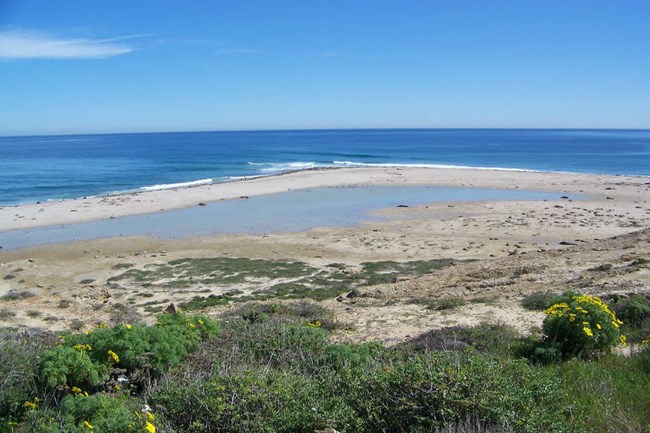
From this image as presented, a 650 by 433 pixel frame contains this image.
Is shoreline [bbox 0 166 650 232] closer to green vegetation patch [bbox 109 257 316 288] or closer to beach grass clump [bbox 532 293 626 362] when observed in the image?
green vegetation patch [bbox 109 257 316 288]

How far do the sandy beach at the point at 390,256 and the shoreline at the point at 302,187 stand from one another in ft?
0.90

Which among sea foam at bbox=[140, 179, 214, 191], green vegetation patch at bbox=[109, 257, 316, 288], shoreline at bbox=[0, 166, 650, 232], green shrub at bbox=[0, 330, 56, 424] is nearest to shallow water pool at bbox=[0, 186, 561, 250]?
shoreline at bbox=[0, 166, 650, 232]

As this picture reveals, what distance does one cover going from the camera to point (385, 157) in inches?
3386

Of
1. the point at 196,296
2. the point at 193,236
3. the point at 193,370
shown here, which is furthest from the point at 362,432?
the point at 193,236

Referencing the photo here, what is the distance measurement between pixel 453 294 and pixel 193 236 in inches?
628

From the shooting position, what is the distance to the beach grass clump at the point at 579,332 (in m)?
7.88

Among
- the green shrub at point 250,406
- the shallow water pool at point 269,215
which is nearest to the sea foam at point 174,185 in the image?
the shallow water pool at point 269,215

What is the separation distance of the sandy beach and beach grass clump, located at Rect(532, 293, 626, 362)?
2.55 metres

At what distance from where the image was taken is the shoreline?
113 feet

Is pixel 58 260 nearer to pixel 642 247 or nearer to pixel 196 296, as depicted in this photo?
pixel 196 296

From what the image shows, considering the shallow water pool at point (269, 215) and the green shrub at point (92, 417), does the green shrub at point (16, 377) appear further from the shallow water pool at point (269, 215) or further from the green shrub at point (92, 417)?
the shallow water pool at point (269, 215)

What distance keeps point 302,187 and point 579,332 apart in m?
40.5

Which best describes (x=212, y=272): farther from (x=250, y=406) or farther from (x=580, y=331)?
(x=250, y=406)

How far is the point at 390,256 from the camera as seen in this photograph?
22625mm
